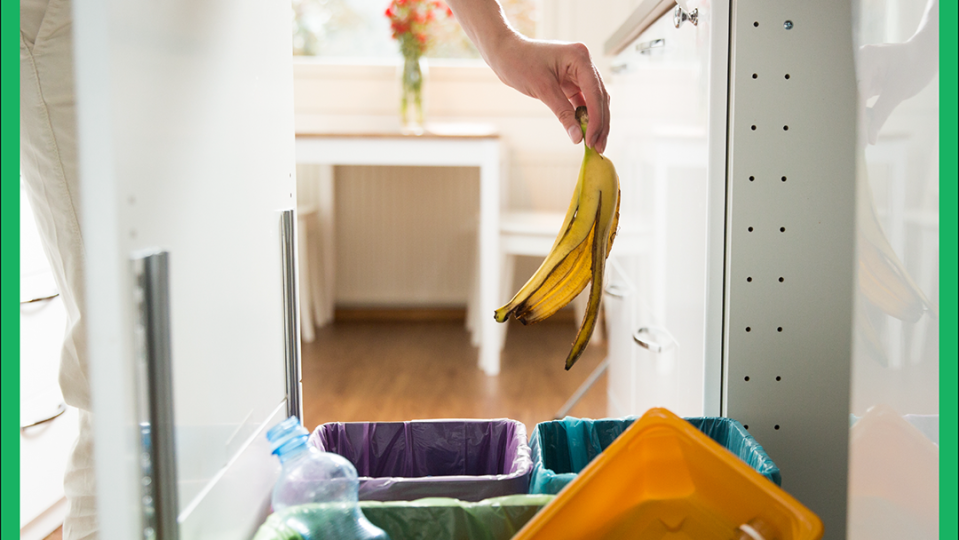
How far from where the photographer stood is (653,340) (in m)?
1.22

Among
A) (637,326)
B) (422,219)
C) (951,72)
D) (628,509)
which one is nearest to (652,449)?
(628,509)

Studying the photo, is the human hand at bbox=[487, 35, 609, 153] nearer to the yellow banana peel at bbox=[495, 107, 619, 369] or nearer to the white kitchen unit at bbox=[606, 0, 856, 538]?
the yellow banana peel at bbox=[495, 107, 619, 369]

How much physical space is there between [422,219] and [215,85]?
2.50 meters

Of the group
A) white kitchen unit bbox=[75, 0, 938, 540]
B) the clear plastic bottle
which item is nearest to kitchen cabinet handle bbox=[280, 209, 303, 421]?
white kitchen unit bbox=[75, 0, 938, 540]

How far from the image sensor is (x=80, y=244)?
0.72 m

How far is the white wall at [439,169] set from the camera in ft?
9.80

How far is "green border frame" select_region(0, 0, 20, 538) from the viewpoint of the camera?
→ 2.09 ft

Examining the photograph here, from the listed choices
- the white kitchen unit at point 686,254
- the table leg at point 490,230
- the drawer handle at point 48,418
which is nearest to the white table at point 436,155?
the table leg at point 490,230

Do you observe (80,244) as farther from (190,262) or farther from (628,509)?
(628,509)

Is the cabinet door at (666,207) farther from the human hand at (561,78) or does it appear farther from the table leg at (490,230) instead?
the table leg at (490,230)

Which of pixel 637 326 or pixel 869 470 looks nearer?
pixel 869 470

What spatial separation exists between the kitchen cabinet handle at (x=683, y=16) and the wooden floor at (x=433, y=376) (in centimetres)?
110

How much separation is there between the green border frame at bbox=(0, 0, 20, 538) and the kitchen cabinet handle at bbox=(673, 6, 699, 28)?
2.37ft

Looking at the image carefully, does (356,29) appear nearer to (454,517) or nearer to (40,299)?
(40,299)
